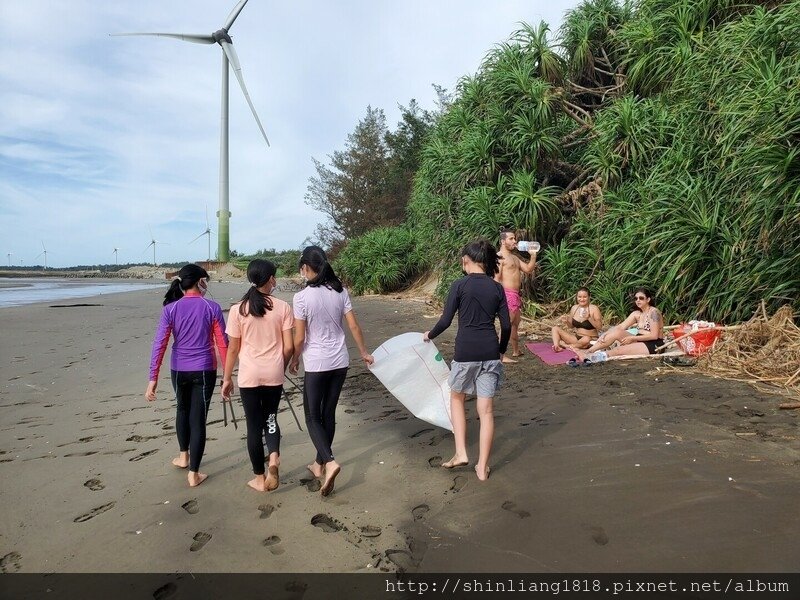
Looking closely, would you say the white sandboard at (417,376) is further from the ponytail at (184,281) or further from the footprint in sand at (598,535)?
the footprint in sand at (598,535)

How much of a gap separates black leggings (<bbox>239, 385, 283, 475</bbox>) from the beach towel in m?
4.36

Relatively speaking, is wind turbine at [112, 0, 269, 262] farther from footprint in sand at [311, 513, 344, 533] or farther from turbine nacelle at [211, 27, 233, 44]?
footprint in sand at [311, 513, 344, 533]

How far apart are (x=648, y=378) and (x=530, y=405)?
1.49 meters

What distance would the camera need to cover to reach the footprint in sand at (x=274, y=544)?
2.86 m

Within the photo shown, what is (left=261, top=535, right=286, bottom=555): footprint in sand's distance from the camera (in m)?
2.86

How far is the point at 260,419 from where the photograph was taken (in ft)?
12.3

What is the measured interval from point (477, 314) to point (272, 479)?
1731mm

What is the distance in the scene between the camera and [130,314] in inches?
617

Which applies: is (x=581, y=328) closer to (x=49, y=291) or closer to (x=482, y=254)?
(x=482, y=254)

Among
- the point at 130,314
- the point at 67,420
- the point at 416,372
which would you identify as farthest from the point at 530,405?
the point at 130,314

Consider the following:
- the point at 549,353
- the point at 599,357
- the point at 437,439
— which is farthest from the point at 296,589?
the point at 549,353

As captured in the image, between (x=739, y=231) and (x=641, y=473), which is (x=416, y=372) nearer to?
(x=641, y=473)

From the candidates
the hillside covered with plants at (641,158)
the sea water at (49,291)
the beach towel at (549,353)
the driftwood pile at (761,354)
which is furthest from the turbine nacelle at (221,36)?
the driftwood pile at (761,354)

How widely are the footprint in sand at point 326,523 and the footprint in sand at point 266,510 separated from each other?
286 mm
